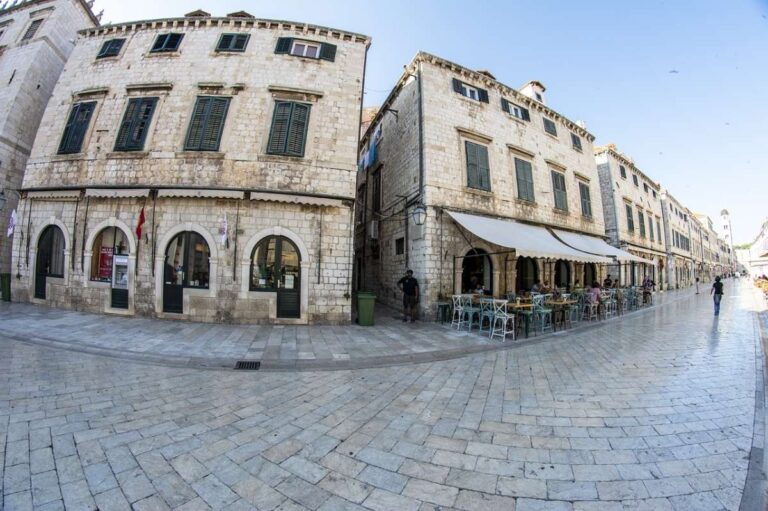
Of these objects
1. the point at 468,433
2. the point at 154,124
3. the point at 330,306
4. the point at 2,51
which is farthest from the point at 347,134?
the point at 2,51

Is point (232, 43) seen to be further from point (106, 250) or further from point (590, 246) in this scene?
point (590, 246)

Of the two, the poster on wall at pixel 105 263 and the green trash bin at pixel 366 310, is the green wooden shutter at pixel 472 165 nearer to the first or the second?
the green trash bin at pixel 366 310

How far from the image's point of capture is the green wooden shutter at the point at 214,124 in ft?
29.5

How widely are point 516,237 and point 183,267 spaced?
10725 millimetres

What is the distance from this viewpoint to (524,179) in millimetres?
12562

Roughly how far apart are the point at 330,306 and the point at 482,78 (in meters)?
11.4

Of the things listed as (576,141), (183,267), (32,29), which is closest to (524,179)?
(576,141)

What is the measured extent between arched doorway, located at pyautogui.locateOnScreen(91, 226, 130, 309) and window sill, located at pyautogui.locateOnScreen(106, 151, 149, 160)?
2.29 metres

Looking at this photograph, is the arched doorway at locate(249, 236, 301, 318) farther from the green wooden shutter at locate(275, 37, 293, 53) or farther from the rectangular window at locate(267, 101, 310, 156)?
the green wooden shutter at locate(275, 37, 293, 53)

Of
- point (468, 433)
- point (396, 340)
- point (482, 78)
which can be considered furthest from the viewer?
point (482, 78)

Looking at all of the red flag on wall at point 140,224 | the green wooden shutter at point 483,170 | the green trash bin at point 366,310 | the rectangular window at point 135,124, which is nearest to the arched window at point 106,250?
the red flag on wall at point 140,224

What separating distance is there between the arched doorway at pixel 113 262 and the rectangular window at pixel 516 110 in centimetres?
1552

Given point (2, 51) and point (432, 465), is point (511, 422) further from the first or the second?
point (2, 51)

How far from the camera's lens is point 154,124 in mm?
9297
